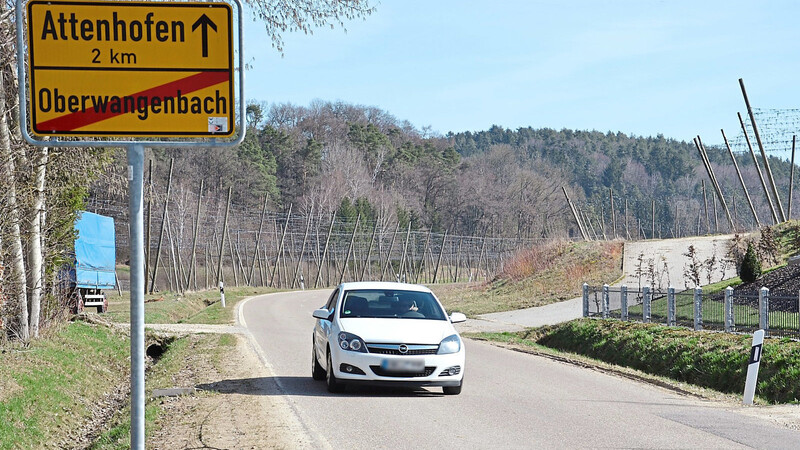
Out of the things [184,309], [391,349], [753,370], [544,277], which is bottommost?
[184,309]

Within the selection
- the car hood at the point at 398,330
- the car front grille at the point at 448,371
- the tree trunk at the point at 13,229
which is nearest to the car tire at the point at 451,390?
the car front grille at the point at 448,371

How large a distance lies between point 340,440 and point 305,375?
6.16 m

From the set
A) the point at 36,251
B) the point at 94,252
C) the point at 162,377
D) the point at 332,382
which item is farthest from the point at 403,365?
the point at 94,252

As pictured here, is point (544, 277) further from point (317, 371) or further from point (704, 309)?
point (317, 371)

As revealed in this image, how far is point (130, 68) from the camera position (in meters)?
5.05

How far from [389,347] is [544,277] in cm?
3694

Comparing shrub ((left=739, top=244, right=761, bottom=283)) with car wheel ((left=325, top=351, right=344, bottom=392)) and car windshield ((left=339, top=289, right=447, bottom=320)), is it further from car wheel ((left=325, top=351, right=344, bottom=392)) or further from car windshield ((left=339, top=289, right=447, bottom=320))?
car wheel ((left=325, top=351, right=344, bottom=392))

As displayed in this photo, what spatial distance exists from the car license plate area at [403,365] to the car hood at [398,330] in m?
0.25

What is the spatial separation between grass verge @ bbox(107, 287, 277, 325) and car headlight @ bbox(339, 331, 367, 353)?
18424 millimetres

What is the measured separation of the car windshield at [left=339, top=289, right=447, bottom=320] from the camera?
13.4 m

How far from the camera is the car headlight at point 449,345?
40.8 feet

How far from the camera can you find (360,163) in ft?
386

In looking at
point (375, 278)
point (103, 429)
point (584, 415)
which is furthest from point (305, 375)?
point (375, 278)

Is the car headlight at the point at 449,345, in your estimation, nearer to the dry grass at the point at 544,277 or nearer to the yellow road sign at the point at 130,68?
the yellow road sign at the point at 130,68
